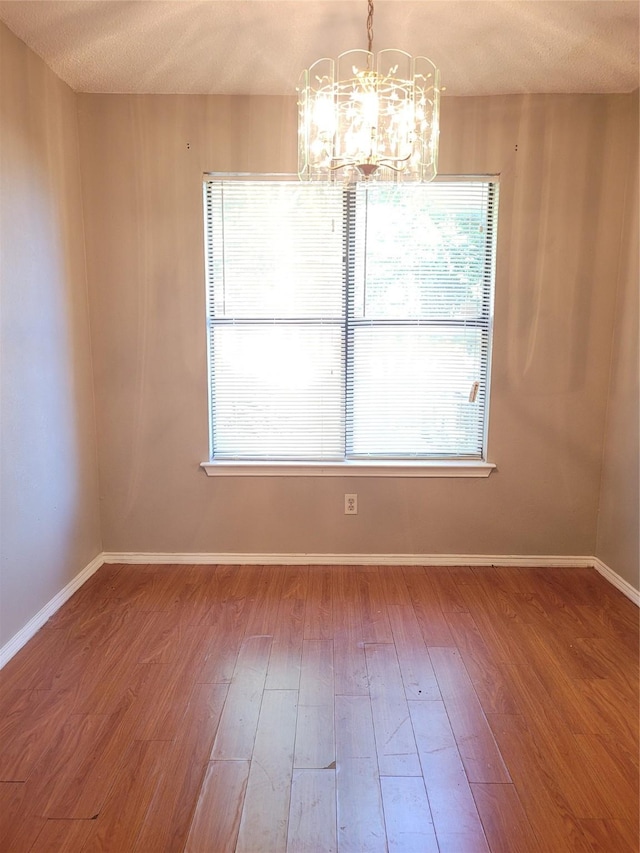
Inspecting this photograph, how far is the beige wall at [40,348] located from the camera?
2170 mm

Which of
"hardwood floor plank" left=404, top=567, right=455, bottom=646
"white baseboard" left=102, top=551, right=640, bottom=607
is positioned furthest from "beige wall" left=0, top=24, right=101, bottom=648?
"hardwood floor plank" left=404, top=567, right=455, bottom=646

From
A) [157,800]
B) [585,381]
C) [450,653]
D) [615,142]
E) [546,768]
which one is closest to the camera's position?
[157,800]

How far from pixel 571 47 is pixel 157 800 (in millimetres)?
3357

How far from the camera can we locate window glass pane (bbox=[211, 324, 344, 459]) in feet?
9.62

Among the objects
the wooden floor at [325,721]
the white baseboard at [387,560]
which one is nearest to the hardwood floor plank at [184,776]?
the wooden floor at [325,721]

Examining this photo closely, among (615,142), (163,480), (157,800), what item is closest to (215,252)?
(163,480)

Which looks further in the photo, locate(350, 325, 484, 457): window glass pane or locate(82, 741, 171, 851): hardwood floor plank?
locate(350, 325, 484, 457): window glass pane

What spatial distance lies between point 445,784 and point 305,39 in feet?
9.70

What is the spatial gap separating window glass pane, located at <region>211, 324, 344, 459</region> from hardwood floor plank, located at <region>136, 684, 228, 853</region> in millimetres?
1416

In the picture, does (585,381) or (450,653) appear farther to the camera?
(585,381)

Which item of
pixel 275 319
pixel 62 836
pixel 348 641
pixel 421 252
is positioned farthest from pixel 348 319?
pixel 62 836

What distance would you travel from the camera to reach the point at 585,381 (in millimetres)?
2906

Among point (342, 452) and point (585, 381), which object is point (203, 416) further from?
point (585, 381)

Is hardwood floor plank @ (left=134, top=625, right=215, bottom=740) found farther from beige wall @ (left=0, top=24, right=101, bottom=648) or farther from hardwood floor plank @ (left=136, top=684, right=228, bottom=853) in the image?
beige wall @ (left=0, top=24, right=101, bottom=648)
